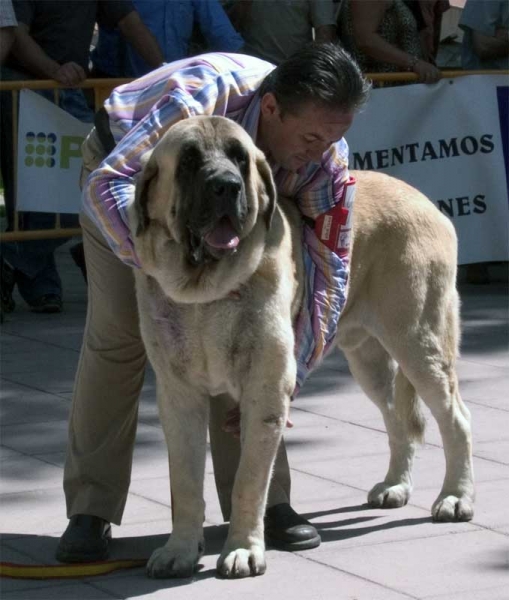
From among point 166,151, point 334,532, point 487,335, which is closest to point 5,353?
point 487,335

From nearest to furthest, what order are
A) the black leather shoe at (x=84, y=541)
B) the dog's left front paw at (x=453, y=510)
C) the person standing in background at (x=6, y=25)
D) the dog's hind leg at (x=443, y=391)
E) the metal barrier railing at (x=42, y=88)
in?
the black leather shoe at (x=84, y=541) < the dog's left front paw at (x=453, y=510) < the dog's hind leg at (x=443, y=391) < the person standing in background at (x=6, y=25) < the metal barrier railing at (x=42, y=88)

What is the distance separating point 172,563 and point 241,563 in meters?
0.23

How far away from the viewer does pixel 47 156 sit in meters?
8.69

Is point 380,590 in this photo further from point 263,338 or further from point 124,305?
point 124,305

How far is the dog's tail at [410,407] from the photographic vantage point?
5082mm

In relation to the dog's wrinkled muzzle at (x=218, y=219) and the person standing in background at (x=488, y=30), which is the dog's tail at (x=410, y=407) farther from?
the person standing in background at (x=488, y=30)

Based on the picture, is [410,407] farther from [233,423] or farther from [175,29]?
[175,29]

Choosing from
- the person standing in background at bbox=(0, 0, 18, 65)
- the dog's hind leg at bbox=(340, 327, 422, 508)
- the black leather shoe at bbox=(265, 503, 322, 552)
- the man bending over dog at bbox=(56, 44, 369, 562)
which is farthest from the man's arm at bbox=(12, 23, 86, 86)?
the black leather shoe at bbox=(265, 503, 322, 552)

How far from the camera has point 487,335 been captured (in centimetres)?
815

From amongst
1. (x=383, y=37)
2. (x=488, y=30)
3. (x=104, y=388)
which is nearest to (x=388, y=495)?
(x=104, y=388)

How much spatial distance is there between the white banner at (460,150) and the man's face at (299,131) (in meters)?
5.02

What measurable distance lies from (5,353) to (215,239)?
404cm

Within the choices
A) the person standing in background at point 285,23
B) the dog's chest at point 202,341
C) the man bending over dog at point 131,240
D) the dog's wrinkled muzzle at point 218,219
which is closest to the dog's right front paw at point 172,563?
the man bending over dog at point 131,240

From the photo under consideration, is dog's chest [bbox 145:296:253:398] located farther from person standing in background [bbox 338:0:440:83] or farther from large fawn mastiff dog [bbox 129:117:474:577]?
person standing in background [bbox 338:0:440:83]
